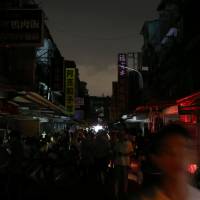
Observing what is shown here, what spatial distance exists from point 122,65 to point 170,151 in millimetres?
54502

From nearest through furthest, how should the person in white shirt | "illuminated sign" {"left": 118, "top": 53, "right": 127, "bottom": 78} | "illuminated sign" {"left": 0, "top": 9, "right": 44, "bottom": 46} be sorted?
the person in white shirt
"illuminated sign" {"left": 0, "top": 9, "right": 44, "bottom": 46}
"illuminated sign" {"left": 118, "top": 53, "right": 127, "bottom": 78}

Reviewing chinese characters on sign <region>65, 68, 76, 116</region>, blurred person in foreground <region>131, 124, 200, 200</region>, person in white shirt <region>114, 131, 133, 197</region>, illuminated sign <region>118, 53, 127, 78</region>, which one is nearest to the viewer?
blurred person in foreground <region>131, 124, 200, 200</region>

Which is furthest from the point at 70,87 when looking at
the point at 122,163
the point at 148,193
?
the point at 148,193

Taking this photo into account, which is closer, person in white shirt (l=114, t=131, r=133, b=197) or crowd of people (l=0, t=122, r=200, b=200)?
crowd of people (l=0, t=122, r=200, b=200)

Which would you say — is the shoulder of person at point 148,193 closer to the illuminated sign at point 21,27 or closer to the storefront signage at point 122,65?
the illuminated sign at point 21,27

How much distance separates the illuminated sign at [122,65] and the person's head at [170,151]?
53.1 metres

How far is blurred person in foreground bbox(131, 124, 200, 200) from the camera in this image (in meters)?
4.27

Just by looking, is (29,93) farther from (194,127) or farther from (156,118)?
(156,118)

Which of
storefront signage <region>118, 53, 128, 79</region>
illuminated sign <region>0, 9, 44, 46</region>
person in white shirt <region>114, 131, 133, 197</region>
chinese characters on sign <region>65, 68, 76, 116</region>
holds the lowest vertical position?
person in white shirt <region>114, 131, 133, 197</region>

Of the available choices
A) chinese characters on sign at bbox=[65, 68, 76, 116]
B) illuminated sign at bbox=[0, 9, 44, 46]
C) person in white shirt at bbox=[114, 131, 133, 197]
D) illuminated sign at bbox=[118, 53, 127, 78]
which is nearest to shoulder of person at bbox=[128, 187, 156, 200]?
person in white shirt at bbox=[114, 131, 133, 197]

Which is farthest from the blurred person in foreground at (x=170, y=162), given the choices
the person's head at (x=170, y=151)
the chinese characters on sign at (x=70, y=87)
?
the chinese characters on sign at (x=70, y=87)

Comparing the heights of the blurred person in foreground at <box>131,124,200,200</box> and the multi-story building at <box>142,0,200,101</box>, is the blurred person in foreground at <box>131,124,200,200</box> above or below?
below

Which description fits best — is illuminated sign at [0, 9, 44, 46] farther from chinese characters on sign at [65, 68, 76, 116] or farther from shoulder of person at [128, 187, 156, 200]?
chinese characters on sign at [65, 68, 76, 116]

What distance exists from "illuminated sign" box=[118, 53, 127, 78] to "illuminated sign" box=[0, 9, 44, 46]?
40.6 meters
